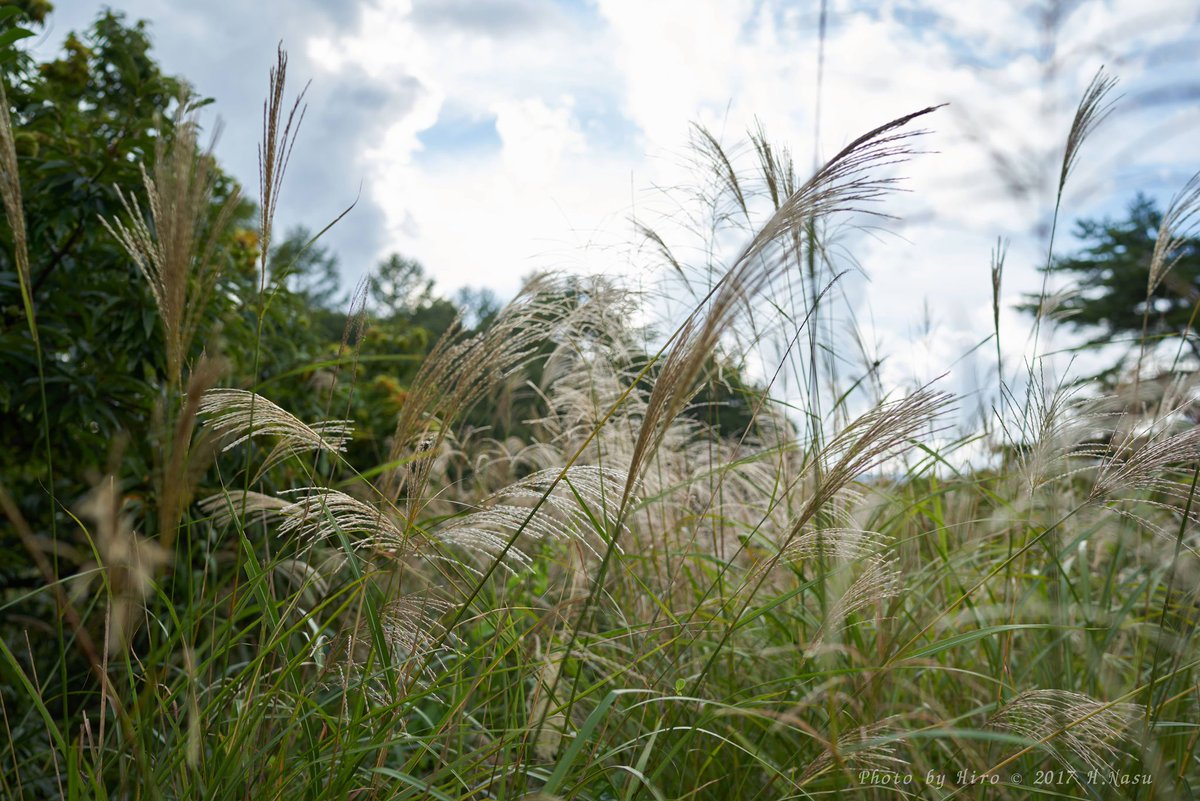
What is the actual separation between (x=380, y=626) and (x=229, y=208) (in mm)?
729

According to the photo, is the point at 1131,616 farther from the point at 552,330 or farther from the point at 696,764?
the point at 552,330

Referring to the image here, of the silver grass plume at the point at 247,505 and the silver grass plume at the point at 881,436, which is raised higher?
the silver grass plume at the point at 881,436

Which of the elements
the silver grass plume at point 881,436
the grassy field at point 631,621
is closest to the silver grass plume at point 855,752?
the grassy field at point 631,621

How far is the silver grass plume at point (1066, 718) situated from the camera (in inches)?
49.1

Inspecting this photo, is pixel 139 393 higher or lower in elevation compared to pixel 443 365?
lower

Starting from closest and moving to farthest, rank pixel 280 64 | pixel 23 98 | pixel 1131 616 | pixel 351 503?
pixel 280 64
pixel 351 503
pixel 1131 616
pixel 23 98

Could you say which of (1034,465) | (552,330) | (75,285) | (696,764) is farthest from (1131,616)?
(75,285)

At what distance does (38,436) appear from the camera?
8.83 feet

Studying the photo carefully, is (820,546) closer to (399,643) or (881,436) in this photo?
(881,436)

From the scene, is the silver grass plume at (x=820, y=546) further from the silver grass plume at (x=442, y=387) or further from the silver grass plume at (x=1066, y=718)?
the silver grass plume at (x=442, y=387)

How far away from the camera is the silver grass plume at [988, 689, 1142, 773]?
1248mm

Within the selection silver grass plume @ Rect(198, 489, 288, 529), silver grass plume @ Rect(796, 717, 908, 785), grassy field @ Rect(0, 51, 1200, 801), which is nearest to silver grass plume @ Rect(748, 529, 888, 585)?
grassy field @ Rect(0, 51, 1200, 801)

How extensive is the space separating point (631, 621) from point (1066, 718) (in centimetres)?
101

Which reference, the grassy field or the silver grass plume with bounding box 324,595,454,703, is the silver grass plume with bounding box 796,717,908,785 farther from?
the silver grass plume with bounding box 324,595,454,703
